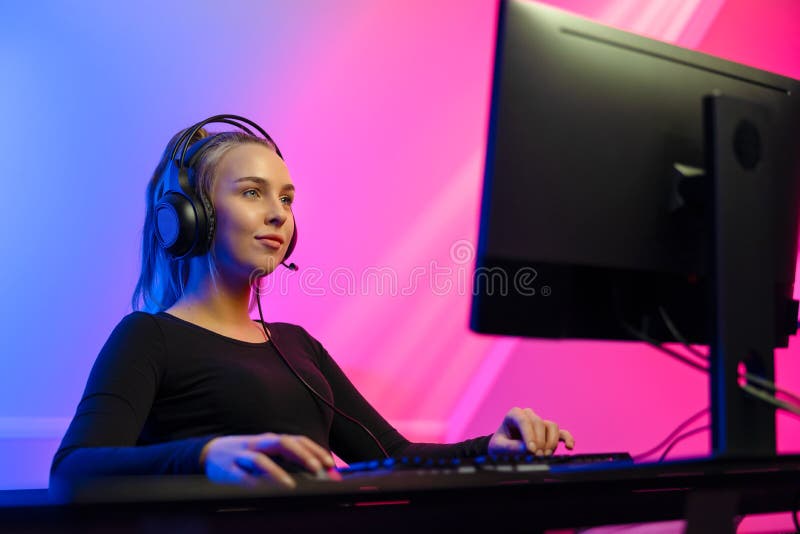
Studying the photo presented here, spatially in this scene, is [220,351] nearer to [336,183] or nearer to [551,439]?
[551,439]

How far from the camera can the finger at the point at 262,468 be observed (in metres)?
0.56

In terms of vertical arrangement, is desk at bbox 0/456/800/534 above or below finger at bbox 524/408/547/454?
below

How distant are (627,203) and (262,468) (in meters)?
0.44

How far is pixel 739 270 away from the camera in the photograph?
723 mm

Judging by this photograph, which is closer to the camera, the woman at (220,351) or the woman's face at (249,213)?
the woman at (220,351)

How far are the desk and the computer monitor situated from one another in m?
0.05

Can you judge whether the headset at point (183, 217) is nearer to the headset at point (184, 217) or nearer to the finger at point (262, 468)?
the headset at point (184, 217)

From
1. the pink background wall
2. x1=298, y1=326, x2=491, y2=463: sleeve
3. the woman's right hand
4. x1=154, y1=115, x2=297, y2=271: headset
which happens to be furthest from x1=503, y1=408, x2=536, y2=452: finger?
the pink background wall

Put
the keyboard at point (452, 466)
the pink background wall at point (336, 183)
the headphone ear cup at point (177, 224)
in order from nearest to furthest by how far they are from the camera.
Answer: the keyboard at point (452, 466)
the headphone ear cup at point (177, 224)
the pink background wall at point (336, 183)

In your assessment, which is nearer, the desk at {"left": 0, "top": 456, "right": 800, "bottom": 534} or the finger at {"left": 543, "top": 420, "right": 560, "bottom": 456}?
the desk at {"left": 0, "top": 456, "right": 800, "bottom": 534}

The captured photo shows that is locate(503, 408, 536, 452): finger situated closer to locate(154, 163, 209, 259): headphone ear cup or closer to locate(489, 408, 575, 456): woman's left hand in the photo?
locate(489, 408, 575, 456): woman's left hand

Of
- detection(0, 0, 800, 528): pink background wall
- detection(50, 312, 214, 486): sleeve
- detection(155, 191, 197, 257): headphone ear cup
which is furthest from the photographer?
detection(0, 0, 800, 528): pink background wall

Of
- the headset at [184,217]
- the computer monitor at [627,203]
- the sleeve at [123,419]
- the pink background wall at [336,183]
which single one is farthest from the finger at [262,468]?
the pink background wall at [336,183]

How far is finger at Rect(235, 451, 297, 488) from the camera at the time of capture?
56cm
